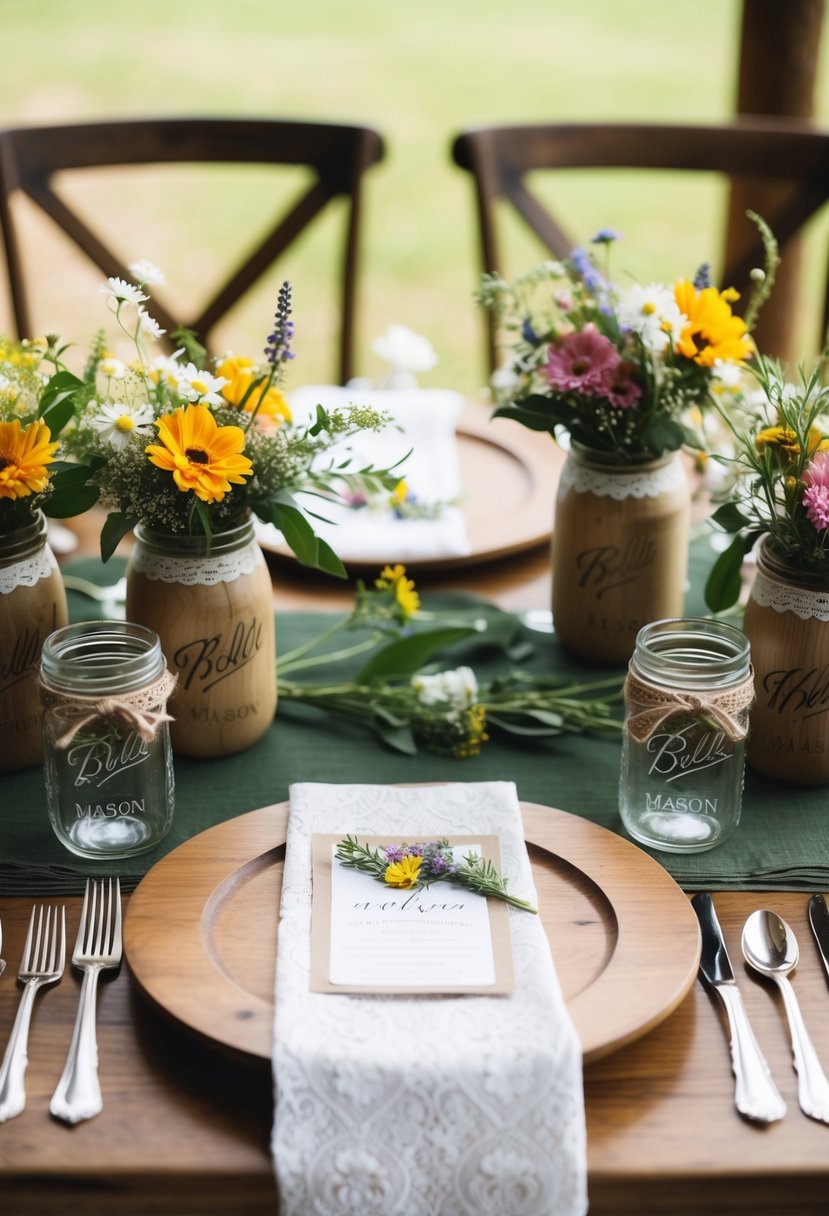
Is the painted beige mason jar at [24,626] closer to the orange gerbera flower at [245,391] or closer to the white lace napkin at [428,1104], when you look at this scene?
the orange gerbera flower at [245,391]

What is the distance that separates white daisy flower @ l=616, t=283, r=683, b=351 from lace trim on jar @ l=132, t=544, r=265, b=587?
0.44 metres

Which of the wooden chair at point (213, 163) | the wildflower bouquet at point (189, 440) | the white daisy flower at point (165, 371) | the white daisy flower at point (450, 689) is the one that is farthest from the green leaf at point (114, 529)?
the wooden chair at point (213, 163)

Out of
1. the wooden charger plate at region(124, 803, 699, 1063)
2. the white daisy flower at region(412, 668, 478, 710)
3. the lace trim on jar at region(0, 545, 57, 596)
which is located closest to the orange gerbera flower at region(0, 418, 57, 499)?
the lace trim on jar at region(0, 545, 57, 596)

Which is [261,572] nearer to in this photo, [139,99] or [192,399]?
[192,399]

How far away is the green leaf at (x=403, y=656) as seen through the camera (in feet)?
4.50

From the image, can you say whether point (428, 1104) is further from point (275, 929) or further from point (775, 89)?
point (775, 89)

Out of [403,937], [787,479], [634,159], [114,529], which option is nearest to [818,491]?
[787,479]

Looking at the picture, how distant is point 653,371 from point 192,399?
0.46 m

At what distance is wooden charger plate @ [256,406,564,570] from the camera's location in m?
1.58

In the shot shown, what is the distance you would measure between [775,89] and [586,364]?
1706mm

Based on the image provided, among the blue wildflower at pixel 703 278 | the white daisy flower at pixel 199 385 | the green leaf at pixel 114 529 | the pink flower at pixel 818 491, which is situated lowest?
the green leaf at pixel 114 529

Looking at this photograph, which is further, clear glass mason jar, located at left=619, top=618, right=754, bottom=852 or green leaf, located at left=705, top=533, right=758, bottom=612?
green leaf, located at left=705, top=533, right=758, bottom=612

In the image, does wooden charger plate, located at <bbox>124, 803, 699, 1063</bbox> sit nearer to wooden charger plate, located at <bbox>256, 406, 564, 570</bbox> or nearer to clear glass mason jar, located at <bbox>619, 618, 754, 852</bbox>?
clear glass mason jar, located at <bbox>619, 618, 754, 852</bbox>

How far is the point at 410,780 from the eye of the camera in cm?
123
